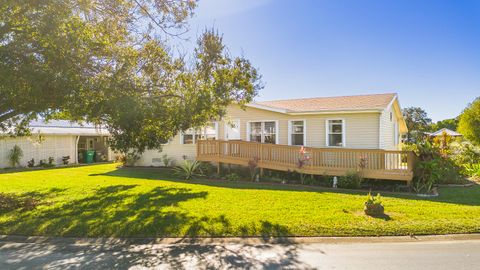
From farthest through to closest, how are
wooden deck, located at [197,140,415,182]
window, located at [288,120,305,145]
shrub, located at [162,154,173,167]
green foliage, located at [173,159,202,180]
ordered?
shrub, located at [162,154,173,167] < window, located at [288,120,305,145] < green foliage, located at [173,159,202,180] < wooden deck, located at [197,140,415,182]

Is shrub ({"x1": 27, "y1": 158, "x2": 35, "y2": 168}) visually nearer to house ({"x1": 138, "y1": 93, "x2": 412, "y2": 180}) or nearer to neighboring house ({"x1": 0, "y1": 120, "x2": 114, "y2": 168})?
neighboring house ({"x1": 0, "y1": 120, "x2": 114, "y2": 168})

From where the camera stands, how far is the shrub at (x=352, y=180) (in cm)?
1060

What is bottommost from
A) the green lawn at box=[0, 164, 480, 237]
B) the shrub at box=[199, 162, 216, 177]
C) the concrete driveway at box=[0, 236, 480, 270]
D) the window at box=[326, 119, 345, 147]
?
the concrete driveway at box=[0, 236, 480, 270]

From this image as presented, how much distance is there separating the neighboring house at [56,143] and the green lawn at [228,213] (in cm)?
990

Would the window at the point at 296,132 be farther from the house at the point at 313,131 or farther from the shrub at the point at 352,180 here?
the shrub at the point at 352,180

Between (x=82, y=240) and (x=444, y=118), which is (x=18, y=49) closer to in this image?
(x=82, y=240)

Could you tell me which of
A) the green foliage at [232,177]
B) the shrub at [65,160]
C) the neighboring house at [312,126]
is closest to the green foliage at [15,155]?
the shrub at [65,160]

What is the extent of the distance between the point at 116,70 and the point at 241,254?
596cm

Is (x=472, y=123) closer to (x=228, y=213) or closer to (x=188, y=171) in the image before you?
(x=188, y=171)

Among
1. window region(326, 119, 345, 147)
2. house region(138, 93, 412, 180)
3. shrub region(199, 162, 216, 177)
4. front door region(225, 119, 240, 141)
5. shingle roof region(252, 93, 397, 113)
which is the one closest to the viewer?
house region(138, 93, 412, 180)

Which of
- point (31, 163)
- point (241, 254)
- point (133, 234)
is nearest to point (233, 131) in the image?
point (133, 234)

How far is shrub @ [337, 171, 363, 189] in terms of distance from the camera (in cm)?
1060

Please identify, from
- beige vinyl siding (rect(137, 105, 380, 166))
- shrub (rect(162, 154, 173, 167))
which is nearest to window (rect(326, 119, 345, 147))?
beige vinyl siding (rect(137, 105, 380, 166))

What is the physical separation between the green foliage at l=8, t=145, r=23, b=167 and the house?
34.4 ft
